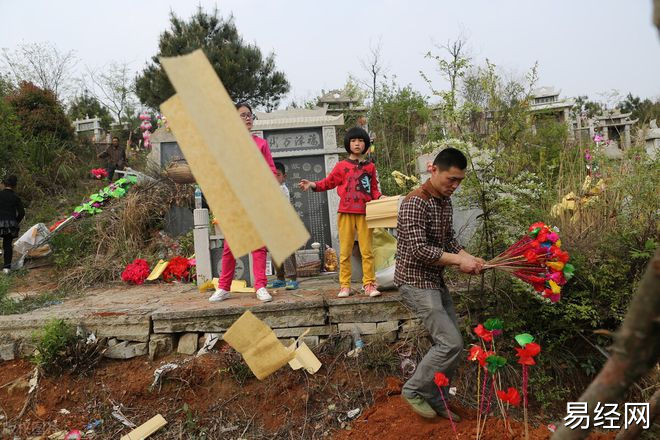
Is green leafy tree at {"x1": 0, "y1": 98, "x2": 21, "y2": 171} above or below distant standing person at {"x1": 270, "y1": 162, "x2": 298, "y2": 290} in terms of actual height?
above

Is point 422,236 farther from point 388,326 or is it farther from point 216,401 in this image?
point 216,401

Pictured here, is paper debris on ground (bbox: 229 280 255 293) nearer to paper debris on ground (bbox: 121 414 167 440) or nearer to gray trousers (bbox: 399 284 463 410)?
paper debris on ground (bbox: 121 414 167 440)

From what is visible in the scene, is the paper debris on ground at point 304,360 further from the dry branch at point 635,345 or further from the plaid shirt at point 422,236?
the dry branch at point 635,345

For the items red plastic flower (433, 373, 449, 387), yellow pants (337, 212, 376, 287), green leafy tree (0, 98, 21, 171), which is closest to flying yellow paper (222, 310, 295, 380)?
red plastic flower (433, 373, 449, 387)

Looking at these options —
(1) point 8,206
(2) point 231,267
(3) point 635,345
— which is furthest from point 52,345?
(1) point 8,206

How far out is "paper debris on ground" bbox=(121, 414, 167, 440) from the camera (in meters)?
3.38

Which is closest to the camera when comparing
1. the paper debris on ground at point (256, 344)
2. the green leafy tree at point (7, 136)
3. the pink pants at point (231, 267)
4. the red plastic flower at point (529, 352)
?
the paper debris on ground at point (256, 344)

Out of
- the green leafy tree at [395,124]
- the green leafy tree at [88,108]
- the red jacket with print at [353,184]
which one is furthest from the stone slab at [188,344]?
the green leafy tree at [88,108]

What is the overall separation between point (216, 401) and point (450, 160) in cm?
249

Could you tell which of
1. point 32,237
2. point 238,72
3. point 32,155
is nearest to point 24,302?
point 32,237

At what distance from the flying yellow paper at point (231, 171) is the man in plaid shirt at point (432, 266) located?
1.91 meters

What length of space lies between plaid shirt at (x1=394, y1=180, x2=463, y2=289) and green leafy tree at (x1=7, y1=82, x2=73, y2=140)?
13.2 metres

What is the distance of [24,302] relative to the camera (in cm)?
545

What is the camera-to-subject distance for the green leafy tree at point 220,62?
17234 mm
